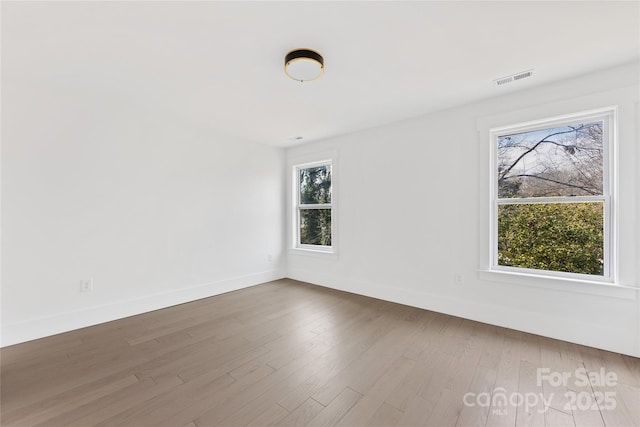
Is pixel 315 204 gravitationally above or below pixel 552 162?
below

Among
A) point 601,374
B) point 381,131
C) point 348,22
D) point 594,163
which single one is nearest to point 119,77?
point 348,22

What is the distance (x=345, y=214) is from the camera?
4.21m

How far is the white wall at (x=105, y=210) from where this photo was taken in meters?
2.52

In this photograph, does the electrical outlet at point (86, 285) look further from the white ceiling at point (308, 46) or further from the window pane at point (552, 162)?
the window pane at point (552, 162)

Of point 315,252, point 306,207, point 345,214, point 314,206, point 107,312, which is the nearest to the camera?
point 107,312

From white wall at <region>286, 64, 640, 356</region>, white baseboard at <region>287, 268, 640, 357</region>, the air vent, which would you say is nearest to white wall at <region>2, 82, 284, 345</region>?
white wall at <region>286, 64, 640, 356</region>

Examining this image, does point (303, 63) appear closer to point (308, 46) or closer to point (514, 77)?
point (308, 46)

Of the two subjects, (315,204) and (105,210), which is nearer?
(105,210)

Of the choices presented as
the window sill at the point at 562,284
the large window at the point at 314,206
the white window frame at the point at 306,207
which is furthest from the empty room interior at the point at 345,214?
the large window at the point at 314,206

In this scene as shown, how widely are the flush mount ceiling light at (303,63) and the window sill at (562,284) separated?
2.70m

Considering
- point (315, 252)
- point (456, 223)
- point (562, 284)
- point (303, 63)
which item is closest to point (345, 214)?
point (315, 252)

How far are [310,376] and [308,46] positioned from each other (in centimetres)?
246

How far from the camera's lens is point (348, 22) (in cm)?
175

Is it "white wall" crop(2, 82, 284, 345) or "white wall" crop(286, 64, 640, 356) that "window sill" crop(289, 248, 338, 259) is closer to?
"white wall" crop(286, 64, 640, 356)
